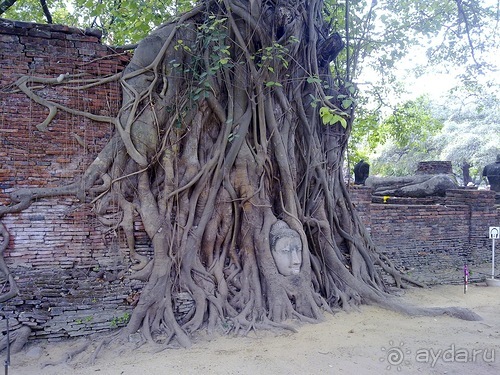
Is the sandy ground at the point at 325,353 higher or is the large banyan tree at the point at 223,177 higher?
the large banyan tree at the point at 223,177

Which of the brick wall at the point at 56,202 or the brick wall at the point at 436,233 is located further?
the brick wall at the point at 436,233

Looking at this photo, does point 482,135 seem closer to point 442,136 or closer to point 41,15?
point 442,136

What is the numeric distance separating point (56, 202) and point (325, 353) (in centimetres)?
336

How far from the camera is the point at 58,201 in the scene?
5113mm

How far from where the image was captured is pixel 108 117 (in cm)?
538

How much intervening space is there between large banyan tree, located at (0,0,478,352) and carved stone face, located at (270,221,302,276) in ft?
0.04

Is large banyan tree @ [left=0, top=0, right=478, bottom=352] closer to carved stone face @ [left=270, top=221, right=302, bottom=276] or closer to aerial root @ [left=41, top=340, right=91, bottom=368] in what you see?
carved stone face @ [left=270, top=221, right=302, bottom=276]

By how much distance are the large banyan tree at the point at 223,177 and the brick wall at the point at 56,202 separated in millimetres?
190

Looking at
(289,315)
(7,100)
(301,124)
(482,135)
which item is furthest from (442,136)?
(7,100)

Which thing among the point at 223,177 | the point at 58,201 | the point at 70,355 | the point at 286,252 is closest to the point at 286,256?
the point at 286,252

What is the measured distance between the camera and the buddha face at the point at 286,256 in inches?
221

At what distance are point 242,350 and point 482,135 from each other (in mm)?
19569

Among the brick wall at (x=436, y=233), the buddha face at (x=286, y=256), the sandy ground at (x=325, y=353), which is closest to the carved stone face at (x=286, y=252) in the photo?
the buddha face at (x=286, y=256)

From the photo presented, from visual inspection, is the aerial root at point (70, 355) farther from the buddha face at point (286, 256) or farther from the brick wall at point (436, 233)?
the brick wall at point (436, 233)
